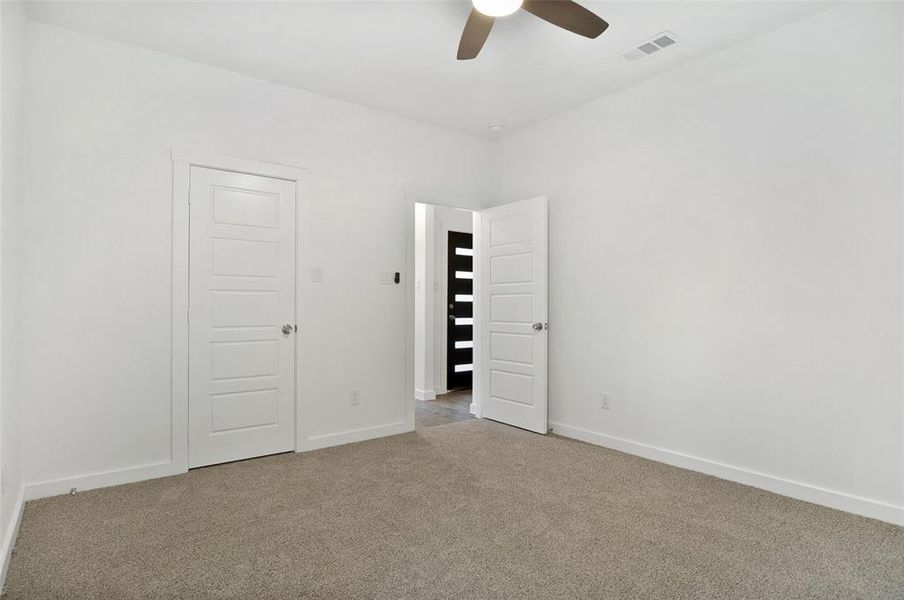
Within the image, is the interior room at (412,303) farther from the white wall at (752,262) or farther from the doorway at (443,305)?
the doorway at (443,305)

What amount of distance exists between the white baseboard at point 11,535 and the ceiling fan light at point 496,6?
317 centimetres

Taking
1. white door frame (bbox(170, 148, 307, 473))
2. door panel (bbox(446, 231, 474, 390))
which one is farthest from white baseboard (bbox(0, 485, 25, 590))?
door panel (bbox(446, 231, 474, 390))

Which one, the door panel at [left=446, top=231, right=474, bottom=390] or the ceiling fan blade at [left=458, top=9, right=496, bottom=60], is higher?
the ceiling fan blade at [left=458, top=9, right=496, bottom=60]

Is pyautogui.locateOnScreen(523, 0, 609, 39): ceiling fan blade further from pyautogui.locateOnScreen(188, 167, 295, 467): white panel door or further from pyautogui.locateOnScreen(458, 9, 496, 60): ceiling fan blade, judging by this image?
pyautogui.locateOnScreen(188, 167, 295, 467): white panel door

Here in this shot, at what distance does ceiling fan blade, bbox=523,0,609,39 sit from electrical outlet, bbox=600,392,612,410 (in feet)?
8.49

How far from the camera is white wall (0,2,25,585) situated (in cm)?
220

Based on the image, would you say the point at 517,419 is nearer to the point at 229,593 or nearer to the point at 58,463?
the point at 229,593

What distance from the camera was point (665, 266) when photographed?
3678 mm

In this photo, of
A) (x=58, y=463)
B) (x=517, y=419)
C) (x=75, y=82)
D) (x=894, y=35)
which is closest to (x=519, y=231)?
(x=517, y=419)

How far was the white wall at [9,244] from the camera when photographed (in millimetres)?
2201

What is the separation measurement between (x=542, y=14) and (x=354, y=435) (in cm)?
325

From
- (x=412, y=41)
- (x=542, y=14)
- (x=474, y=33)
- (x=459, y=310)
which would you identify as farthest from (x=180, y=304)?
(x=459, y=310)

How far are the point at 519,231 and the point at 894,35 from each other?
2713mm

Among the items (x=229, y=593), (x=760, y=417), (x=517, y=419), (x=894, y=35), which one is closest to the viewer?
(x=229, y=593)
